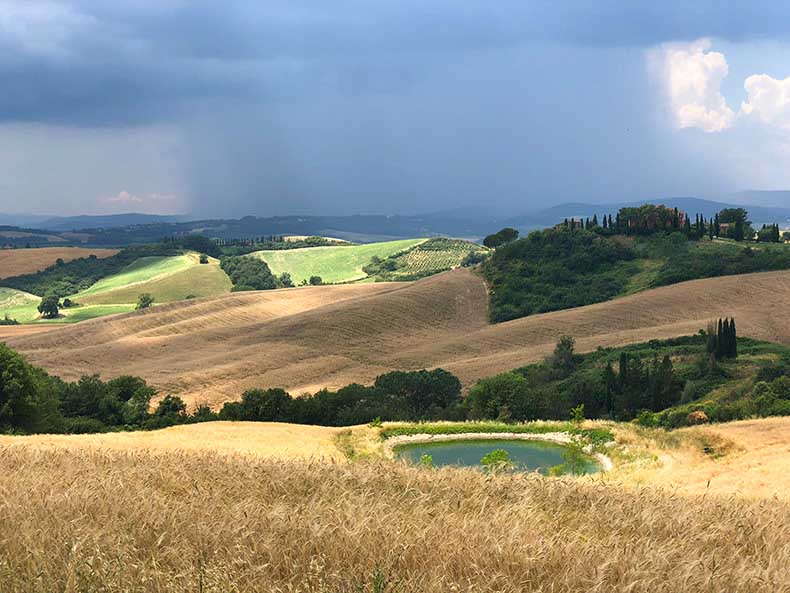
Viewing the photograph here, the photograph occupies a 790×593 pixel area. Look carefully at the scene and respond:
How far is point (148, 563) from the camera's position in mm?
5320

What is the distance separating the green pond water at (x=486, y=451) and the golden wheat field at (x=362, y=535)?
18.9 m

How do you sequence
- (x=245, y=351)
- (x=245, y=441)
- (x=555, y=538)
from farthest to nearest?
(x=245, y=351)
(x=245, y=441)
(x=555, y=538)

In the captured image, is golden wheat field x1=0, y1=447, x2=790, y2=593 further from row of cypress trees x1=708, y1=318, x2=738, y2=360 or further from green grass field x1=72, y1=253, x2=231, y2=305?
green grass field x1=72, y1=253, x2=231, y2=305

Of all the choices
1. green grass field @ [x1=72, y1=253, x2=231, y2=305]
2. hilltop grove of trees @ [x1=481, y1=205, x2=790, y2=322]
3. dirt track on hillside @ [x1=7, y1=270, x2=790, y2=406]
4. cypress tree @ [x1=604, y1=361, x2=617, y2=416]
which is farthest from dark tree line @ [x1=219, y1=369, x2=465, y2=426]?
green grass field @ [x1=72, y1=253, x2=231, y2=305]

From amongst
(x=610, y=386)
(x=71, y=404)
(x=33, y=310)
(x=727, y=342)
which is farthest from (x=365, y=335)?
(x=33, y=310)

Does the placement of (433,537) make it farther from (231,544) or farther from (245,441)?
(245,441)

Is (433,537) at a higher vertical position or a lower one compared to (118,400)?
higher

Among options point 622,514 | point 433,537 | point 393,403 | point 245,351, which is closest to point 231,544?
point 433,537

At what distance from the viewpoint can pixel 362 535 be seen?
5.72 metres

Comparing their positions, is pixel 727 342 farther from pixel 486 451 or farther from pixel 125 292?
pixel 125 292

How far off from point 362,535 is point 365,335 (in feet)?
285

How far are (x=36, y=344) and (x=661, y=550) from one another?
106m

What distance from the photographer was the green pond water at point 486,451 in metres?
27.3

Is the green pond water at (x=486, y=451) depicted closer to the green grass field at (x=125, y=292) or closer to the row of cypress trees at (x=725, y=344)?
the row of cypress trees at (x=725, y=344)
